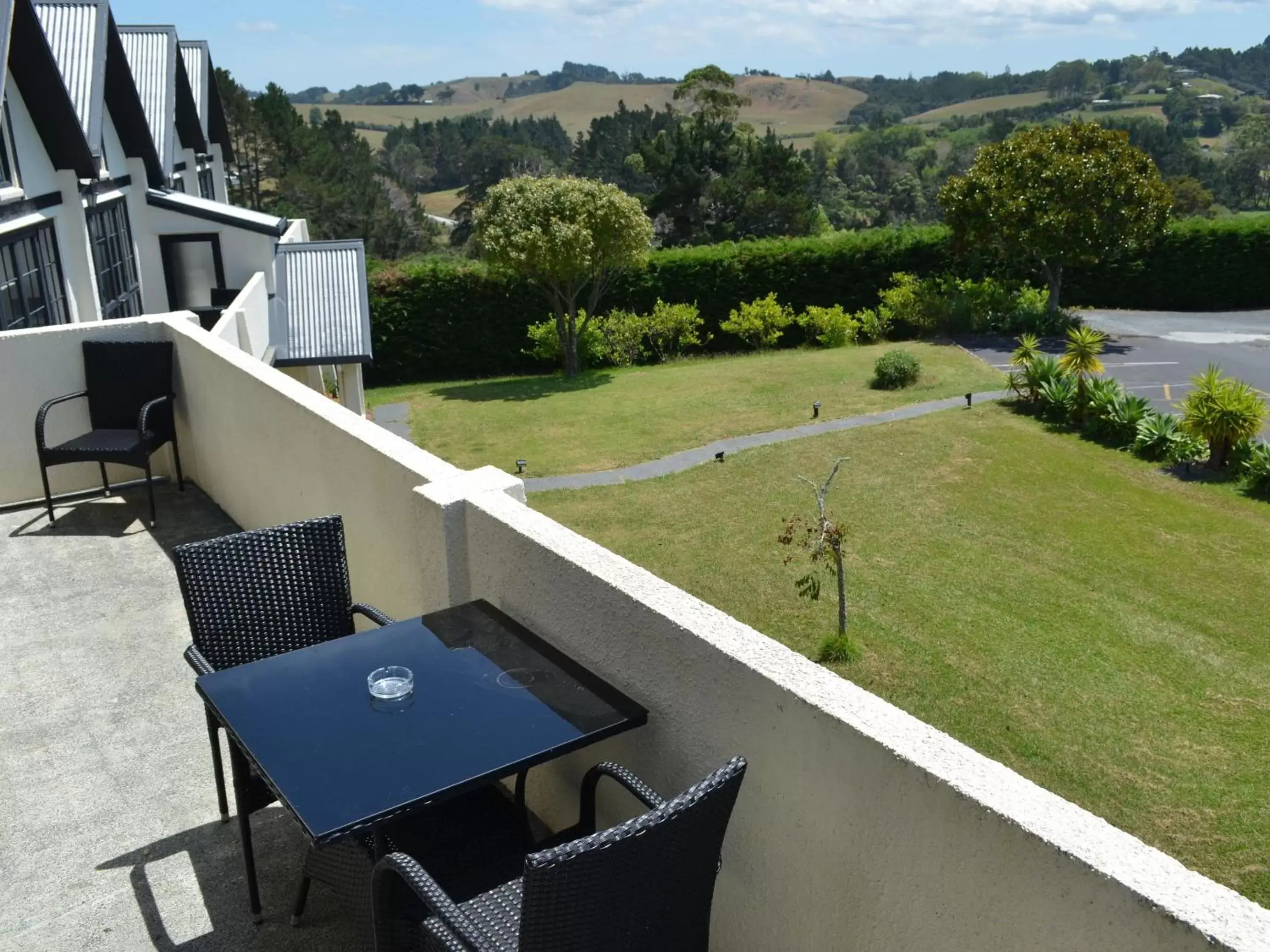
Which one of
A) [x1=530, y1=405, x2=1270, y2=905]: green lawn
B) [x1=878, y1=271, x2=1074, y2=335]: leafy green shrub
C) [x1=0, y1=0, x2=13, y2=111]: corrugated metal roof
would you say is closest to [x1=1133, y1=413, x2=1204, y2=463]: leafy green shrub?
[x1=530, y1=405, x2=1270, y2=905]: green lawn

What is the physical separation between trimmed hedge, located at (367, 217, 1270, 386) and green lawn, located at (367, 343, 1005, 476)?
1161 millimetres

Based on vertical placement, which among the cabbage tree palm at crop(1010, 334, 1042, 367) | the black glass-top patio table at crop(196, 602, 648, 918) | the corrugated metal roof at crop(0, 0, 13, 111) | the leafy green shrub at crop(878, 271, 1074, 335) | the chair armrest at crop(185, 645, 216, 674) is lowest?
the leafy green shrub at crop(878, 271, 1074, 335)

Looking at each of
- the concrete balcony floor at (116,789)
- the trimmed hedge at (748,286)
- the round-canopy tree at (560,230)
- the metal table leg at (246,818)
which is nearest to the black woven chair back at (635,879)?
the concrete balcony floor at (116,789)

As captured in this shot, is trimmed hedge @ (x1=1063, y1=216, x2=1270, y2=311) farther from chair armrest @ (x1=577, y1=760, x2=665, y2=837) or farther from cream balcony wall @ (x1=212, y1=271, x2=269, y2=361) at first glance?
chair armrest @ (x1=577, y1=760, x2=665, y2=837)

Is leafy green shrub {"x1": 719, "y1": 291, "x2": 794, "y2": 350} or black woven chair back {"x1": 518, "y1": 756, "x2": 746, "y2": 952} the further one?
leafy green shrub {"x1": 719, "y1": 291, "x2": 794, "y2": 350}

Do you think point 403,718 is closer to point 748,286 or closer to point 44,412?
point 44,412

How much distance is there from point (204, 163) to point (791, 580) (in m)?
19.9

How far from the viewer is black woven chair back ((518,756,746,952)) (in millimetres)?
2322

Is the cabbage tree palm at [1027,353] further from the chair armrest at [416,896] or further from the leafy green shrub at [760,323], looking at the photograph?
the chair armrest at [416,896]

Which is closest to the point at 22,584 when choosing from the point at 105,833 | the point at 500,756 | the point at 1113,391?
the point at 105,833

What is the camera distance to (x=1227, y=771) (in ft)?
30.0

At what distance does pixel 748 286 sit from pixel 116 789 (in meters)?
28.2

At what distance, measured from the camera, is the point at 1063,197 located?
27500mm

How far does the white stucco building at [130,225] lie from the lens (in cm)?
1296
